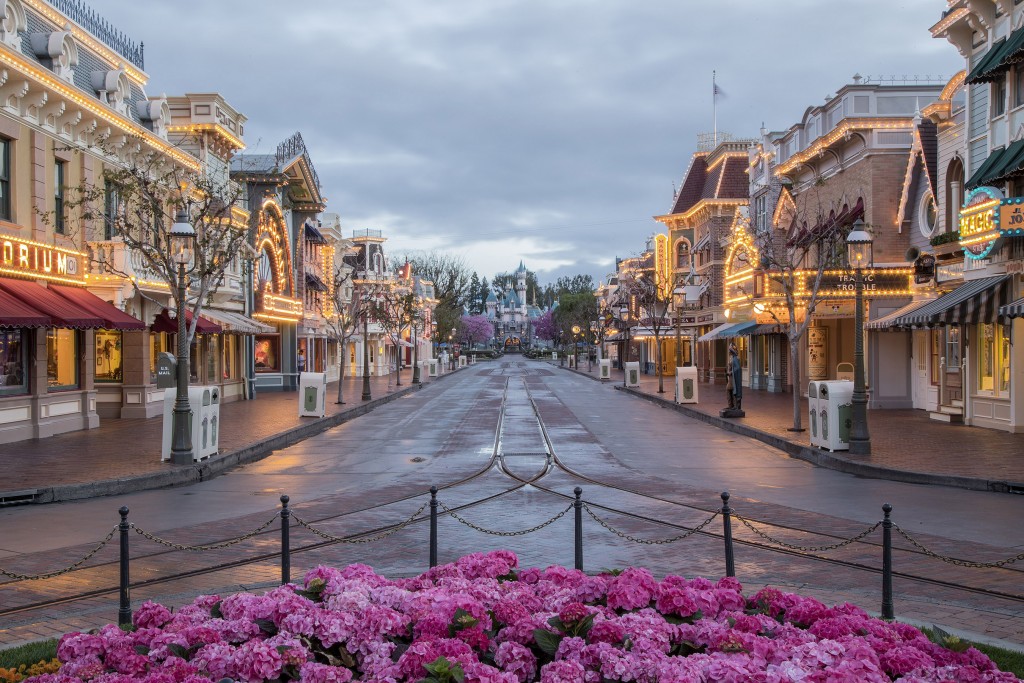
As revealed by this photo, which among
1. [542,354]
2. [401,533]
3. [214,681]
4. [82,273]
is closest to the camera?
[214,681]

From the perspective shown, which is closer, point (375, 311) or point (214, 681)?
point (214, 681)

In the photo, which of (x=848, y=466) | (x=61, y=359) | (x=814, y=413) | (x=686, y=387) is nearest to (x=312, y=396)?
(x=61, y=359)

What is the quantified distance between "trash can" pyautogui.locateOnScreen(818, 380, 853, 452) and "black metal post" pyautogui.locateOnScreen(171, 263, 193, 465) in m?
12.1

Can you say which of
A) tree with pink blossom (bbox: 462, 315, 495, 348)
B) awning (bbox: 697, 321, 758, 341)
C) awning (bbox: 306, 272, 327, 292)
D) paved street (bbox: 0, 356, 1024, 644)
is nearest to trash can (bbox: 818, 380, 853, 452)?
paved street (bbox: 0, 356, 1024, 644)

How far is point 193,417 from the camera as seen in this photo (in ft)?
56.3

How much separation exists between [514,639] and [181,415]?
13.2 meters

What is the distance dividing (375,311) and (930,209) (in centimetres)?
2675

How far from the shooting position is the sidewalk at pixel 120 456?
45.8 ft

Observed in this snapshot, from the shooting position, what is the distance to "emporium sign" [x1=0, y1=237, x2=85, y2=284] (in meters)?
19.5

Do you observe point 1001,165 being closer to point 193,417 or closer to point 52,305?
point 193,417

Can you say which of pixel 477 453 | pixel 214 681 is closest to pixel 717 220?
pixel 477 453

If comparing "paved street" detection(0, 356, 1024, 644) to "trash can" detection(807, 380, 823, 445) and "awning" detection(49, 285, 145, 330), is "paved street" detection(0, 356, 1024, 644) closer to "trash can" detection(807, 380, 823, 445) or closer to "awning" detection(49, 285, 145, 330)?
"trash can" detection(807, 380, 823, 445)

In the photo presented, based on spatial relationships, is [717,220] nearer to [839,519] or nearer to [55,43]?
[55,43]

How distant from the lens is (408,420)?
2856 cm
